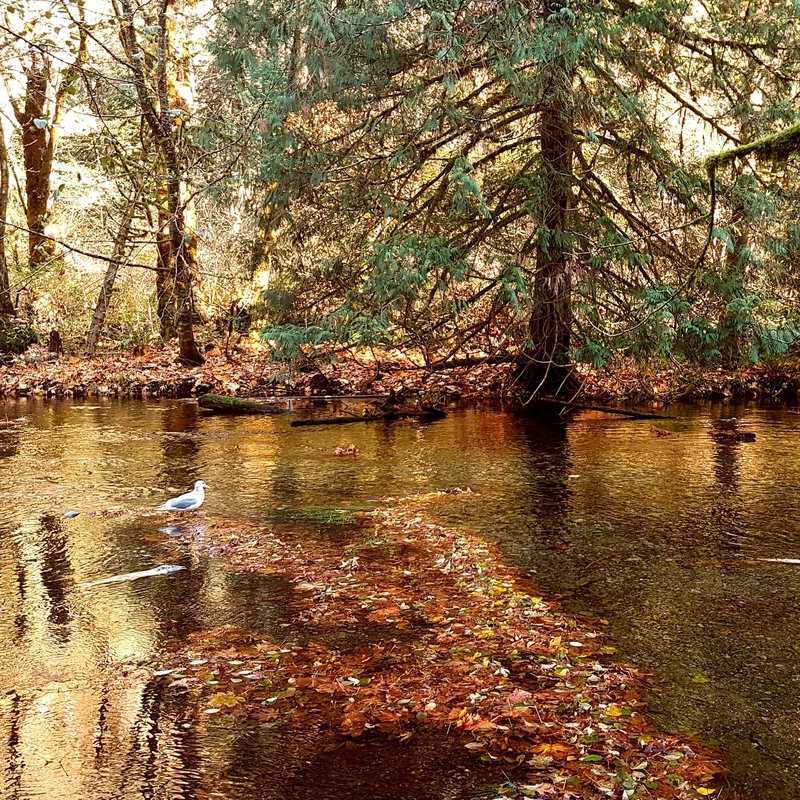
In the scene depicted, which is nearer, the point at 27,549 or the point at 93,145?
the point at 27,549

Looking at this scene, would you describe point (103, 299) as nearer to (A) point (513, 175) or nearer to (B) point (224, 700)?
(A) point (513, 175)

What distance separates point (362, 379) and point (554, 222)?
564cm

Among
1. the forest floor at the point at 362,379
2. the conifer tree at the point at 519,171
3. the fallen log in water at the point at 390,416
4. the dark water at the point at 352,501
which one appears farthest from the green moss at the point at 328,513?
the forest floor at the point at 362,379

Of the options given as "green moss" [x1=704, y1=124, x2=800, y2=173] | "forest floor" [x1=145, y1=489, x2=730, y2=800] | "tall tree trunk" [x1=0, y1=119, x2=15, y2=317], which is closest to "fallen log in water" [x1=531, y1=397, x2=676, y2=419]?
"green moss" [x1=704, y1=124, x2=800, y2=173]

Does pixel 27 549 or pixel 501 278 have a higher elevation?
pixel 501 278

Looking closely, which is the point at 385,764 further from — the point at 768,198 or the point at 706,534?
Answer: the point at 768,198

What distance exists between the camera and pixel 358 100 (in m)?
A: 13.3

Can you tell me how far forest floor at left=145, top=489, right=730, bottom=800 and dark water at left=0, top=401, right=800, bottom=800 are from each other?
9 cm

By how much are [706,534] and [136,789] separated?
508 centimetres

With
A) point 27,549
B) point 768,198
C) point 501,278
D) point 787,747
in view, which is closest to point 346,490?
point 27,549

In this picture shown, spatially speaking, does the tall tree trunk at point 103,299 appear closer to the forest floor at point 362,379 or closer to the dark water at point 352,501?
the forest floor at point 362,379

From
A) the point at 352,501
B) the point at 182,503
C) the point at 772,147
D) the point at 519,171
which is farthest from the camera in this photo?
the point at 519,171

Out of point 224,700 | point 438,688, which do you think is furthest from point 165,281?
point 438,688

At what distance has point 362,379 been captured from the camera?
17562 mm
